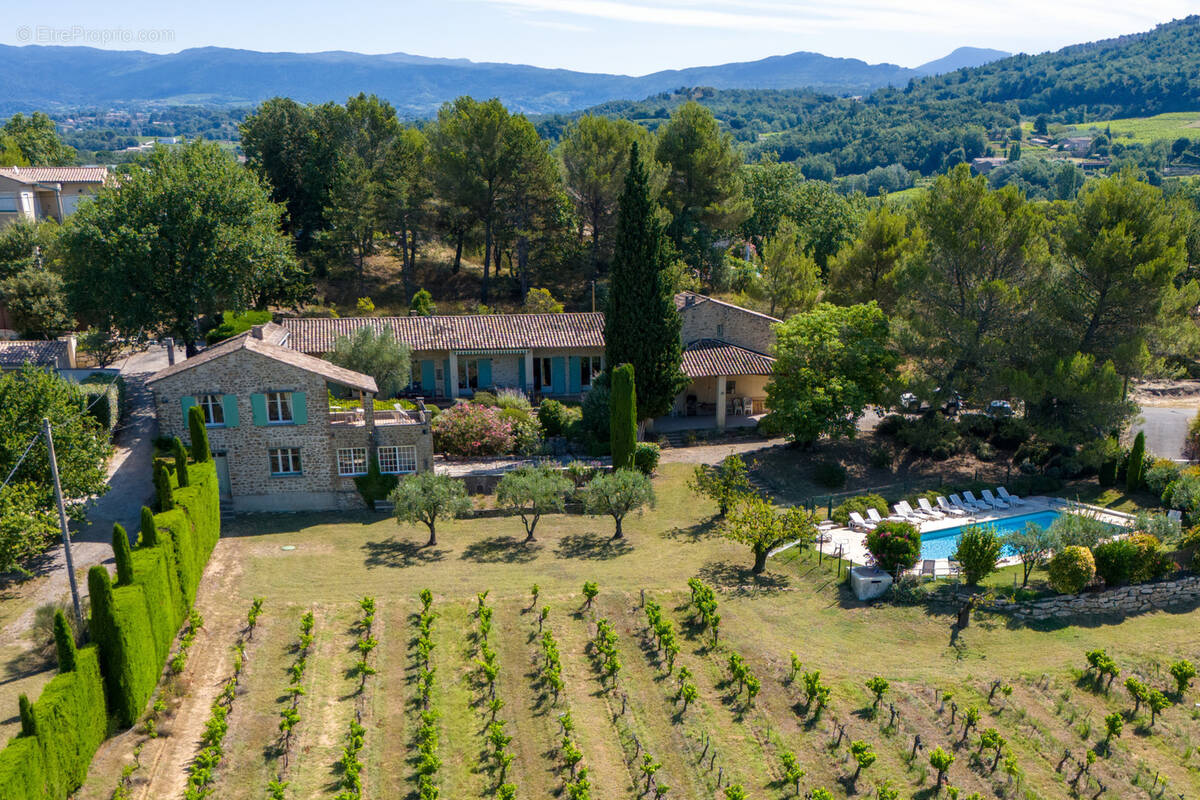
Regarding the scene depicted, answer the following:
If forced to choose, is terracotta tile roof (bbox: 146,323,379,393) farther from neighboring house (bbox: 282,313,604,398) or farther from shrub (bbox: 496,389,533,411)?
neighboring house (bbox: 282,313,604,398)

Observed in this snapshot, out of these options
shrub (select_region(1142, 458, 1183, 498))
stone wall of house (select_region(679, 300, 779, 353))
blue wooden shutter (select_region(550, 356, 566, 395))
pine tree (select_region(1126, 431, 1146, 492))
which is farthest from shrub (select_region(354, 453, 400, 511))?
shrub (select_region(1142, 458, 1183, 498))

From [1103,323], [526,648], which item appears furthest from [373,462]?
[1103,323]

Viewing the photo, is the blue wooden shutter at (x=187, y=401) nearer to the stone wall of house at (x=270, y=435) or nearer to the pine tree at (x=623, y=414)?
the stone wall of house at (x=270, y=435)

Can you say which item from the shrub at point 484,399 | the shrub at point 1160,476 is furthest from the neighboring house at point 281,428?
the shrub at point 1160,476

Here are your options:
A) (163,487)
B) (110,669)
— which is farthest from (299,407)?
(110,669)

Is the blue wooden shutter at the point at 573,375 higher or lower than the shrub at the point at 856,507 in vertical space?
higher

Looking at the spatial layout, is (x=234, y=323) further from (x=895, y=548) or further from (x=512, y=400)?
(x=895, y=548)

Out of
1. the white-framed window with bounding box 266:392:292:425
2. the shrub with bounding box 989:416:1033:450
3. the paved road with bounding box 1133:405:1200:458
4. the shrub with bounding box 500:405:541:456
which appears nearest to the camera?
the white-framed window with bounding box 266:392:292:425
